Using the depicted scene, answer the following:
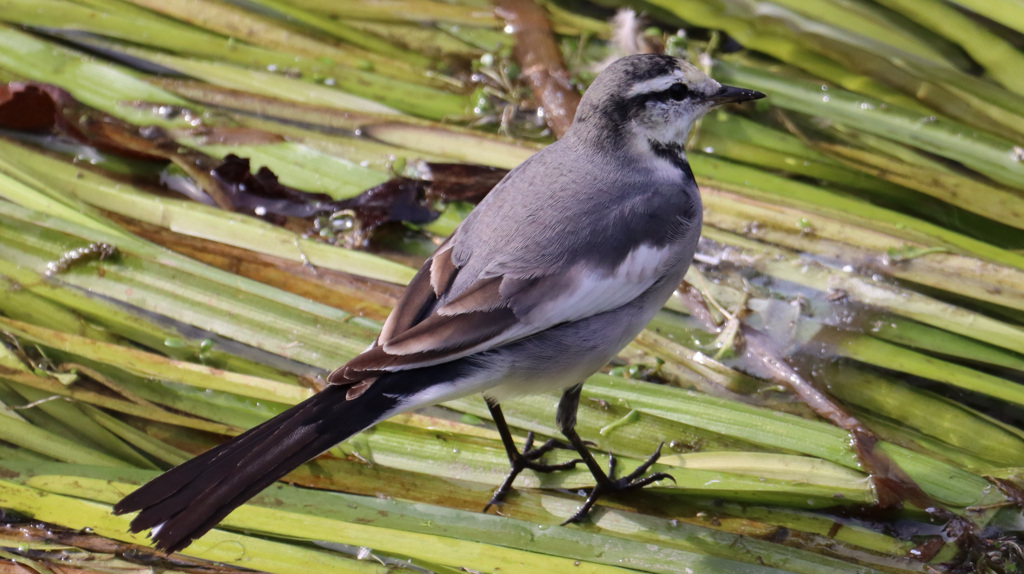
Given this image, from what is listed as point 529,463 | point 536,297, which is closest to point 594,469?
Result: point 529,463

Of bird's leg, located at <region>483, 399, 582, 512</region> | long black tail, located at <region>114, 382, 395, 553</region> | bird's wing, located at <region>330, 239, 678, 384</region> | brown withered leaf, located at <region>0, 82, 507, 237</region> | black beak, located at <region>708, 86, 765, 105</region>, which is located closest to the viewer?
long black tail, located at <region>114, 382, 395, 553</region>

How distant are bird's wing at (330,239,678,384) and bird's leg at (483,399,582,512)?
0.53 meters

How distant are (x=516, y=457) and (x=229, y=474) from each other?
1.30 metres

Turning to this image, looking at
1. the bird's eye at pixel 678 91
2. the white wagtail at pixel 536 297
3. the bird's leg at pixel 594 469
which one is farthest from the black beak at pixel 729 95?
the bird's leg at pixel 594 469

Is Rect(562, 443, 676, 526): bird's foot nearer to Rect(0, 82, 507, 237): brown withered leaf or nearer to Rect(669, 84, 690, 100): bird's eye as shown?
Rect(669, 84, 690, 100): bird's eye

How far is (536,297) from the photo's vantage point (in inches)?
127

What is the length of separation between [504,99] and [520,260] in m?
2.34

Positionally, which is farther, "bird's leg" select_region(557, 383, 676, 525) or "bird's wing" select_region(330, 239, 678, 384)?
"bird's leg" select_region(557, 383, 676, 525)

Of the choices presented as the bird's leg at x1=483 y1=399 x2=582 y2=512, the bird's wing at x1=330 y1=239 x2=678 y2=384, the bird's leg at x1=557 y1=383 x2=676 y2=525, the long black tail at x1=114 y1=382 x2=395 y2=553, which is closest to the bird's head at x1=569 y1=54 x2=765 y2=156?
the bird's wing at x1=330 y1=239 x2=678 y2=384

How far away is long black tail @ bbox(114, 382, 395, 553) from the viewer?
9.02ft

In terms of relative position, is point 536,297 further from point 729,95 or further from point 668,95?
point 729,95

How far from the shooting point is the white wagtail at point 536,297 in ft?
9.30

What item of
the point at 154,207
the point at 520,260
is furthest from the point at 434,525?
the point at 154,207

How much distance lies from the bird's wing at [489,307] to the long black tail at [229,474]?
0.16 m
